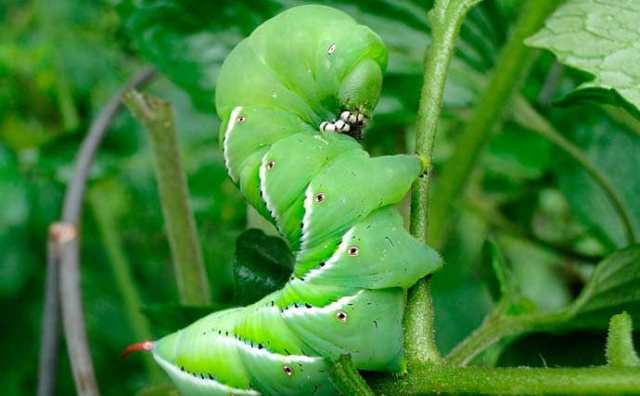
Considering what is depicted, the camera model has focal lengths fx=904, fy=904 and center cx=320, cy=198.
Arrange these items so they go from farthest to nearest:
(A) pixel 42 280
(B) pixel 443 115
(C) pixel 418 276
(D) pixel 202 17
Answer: (A) pixel 42 280
(B) pixel 443 115
(D) pixel 202 17
(C) pixel 418 276

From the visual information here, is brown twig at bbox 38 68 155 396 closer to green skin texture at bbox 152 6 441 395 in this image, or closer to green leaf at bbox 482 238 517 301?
green skin texture at bbox 152 6 441 395

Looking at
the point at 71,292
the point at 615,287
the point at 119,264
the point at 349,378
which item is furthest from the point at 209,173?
the point at 349,378

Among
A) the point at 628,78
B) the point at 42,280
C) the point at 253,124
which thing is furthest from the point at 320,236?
the point at 42,280

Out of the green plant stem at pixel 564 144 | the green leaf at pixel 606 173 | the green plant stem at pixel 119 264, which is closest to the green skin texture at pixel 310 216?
the green plant stem at pixel 564 144

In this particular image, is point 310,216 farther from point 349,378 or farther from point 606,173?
point 606,173

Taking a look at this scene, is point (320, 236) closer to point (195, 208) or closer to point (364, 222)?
point (364, 222)

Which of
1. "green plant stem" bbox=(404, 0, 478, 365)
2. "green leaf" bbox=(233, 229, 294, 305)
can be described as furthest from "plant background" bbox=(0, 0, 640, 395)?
"green plant stem" bbox=(404, 0, 478, 365)

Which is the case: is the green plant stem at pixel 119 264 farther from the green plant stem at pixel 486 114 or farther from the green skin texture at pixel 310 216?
the green skin texture at pixel 310 216
